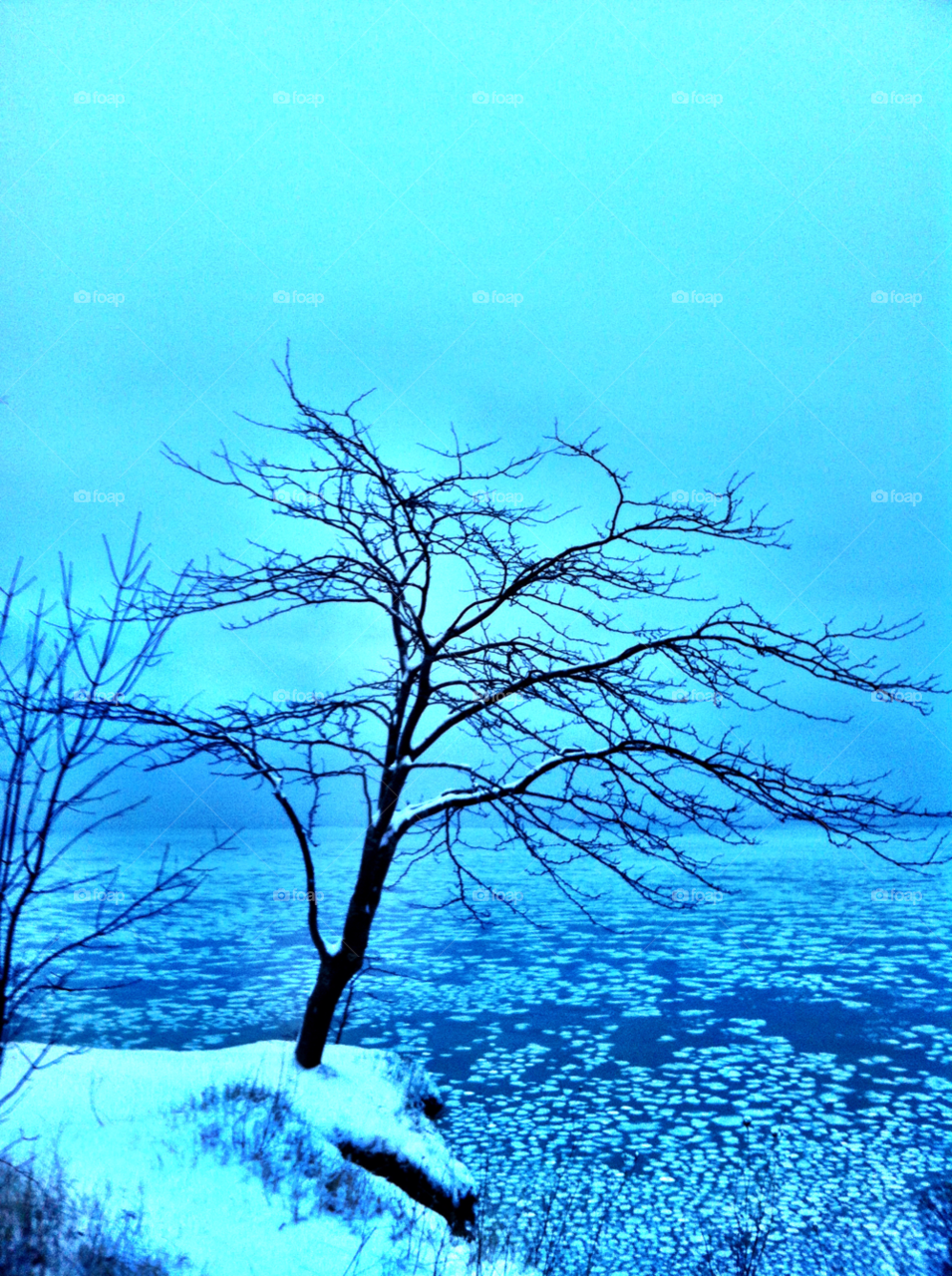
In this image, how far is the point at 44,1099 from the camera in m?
6.04

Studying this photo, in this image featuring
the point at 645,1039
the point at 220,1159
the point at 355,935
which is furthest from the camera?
the point at 645,1039

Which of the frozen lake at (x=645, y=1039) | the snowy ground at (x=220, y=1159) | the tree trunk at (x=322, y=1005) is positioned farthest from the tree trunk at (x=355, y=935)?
the frozen lake at (x=645, y=1039)

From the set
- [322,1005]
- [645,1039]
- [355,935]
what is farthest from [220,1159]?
[645,1039]

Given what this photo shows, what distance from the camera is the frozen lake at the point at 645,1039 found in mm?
13320

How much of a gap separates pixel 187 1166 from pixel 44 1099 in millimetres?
1196

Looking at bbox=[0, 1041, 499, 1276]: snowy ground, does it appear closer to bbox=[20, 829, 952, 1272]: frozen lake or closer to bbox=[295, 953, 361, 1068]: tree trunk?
bbox=[295, 953, 361, 1068]: tree trunk

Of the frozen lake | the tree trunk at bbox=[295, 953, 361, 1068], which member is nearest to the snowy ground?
the tree trunk at bbox=[295, 953, 361, 1068]

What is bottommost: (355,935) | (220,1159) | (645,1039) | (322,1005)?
(645,1039)

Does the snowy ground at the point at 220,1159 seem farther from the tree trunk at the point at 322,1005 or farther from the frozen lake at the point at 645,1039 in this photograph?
the frozen lake at the point at 645,1039

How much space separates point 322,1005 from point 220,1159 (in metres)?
1.74

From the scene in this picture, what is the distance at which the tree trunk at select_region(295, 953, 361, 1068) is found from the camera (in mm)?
7391

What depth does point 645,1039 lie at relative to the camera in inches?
1001

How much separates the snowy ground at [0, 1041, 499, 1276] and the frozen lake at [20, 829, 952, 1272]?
7.45ft

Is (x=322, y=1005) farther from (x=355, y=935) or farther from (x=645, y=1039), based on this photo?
(x=645, y=1039)
